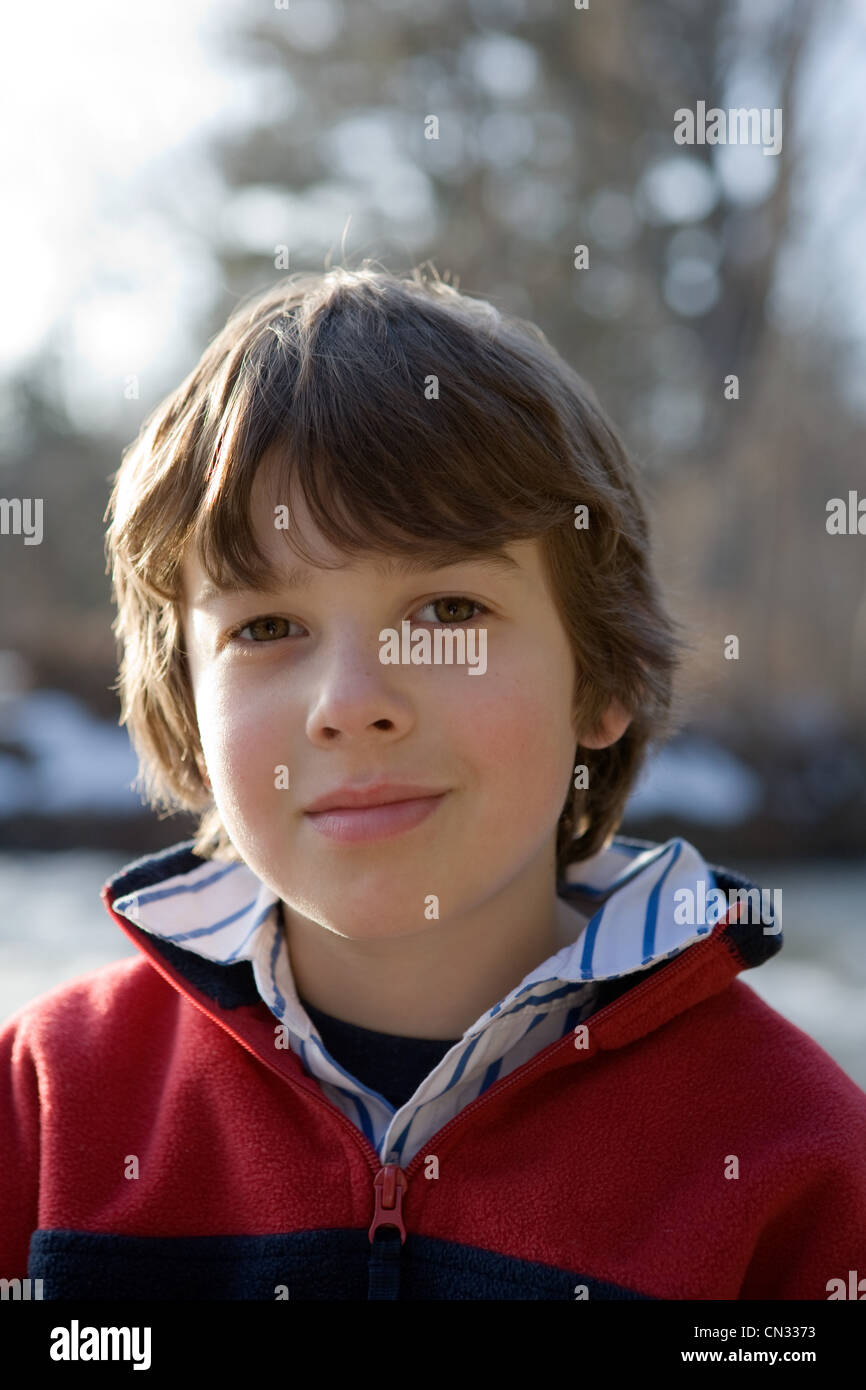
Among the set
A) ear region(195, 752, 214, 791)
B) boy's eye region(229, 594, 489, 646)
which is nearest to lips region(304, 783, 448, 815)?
boy's eye region(229, 594, 489, 646)

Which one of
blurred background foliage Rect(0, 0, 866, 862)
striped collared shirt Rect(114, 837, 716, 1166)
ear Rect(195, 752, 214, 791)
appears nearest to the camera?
striped collared shirt Rect(114, 837, 716, 1166)

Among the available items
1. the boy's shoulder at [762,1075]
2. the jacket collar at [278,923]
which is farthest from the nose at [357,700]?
the boy's shoulder at [762,1075]

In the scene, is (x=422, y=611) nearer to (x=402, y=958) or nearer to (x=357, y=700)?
(x=357, y=700)

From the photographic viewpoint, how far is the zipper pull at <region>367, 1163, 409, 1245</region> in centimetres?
104

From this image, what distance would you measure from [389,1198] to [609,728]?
1.88 feet

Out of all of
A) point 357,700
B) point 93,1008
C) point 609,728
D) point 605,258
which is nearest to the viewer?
point 357,700

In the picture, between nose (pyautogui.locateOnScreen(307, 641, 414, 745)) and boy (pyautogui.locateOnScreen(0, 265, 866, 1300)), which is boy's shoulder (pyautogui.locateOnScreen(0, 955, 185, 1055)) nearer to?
boy (pyautogui.locateOnScreen(0, 265, 866, 1300))

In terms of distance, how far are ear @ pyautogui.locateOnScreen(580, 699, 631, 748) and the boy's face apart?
6.5 inches

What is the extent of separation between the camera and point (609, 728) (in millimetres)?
1356

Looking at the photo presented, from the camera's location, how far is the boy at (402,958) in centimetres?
103

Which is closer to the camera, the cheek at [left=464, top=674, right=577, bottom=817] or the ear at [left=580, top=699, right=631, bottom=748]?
the cheek at [left=464, top=674, right=577, bottom=817]

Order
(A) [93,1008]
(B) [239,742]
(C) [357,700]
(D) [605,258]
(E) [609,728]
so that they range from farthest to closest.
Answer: (D) [605,258] → (E) [609,728] → (A) [93,1008] → (B) [239,742] → (C) [357,700]

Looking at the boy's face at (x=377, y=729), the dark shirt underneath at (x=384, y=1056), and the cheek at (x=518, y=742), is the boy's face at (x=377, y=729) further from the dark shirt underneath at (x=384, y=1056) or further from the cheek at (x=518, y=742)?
the dark shirt underneath at (x=384, y=1056)

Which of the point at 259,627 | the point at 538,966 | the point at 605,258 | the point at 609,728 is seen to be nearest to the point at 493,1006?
the point at 538,966
